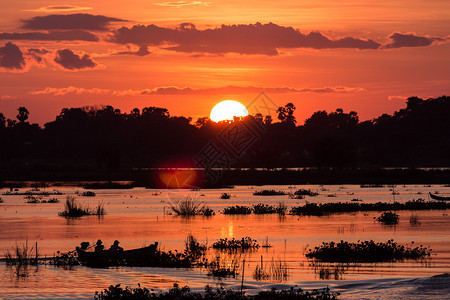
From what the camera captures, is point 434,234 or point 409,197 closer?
point 434,234

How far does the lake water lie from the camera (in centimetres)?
2881

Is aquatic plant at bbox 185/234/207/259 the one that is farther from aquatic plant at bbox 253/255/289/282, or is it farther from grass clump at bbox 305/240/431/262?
grass clump at bbox 305/240/431/262

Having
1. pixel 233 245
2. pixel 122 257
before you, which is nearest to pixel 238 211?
pixel 233 245

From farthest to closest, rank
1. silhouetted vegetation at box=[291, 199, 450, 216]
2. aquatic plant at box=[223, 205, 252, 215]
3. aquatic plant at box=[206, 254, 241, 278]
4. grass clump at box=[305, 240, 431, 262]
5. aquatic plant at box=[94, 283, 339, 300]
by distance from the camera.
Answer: aquatic plant at box=[223, 205, 252, 215] → silhouetted vegetation at box=[291, 199, 450, 216] → grass clump at box=[305, 240, 431, 262] → aquatic plant at box=[206, 254, 241, 278] → aquatic plant at box=[94, 283, 339, 300]

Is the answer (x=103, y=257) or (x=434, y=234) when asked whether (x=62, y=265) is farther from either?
(x=434, y=234)

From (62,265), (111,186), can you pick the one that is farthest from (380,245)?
(111,186)

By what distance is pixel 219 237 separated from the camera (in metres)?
48.2

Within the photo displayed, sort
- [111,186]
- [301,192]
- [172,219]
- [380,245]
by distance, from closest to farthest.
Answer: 1. [380,245]
2. [172,219]
3. [301,192]
4. [111,186]

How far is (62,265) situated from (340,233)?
69.1 ft

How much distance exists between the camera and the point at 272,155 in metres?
168

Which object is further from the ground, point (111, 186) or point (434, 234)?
point (111, 186)

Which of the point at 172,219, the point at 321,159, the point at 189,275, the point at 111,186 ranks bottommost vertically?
the point at 189,275

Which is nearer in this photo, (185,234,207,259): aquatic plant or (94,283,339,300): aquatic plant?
(94,283,339,300): aquatic plant

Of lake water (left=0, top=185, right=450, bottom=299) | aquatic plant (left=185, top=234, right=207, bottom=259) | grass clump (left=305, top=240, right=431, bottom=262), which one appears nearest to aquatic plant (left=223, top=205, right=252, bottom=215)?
lake water (left=0, top=185, right=450, bottom=299)
